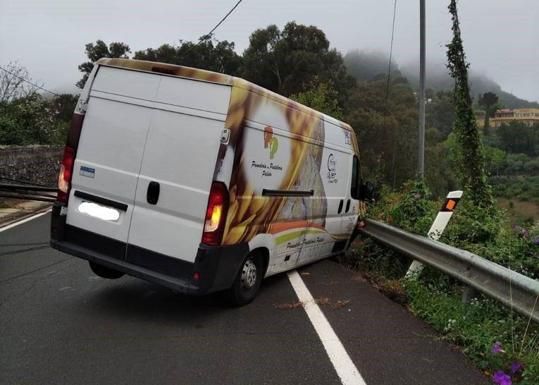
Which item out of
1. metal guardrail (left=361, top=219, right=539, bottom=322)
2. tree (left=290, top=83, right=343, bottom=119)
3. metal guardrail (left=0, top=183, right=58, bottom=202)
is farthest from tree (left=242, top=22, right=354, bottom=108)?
metal guardrail (left=361, top=219, right=539, bottom=322)

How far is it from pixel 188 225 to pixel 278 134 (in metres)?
1.49

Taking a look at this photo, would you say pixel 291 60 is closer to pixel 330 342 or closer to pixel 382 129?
pixel 382 129

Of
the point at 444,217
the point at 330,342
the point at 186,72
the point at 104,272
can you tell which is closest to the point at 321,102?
the point at 444,217

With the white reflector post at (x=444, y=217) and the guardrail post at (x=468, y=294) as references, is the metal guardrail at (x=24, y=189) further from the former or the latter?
the guardrail post at (x=468, y=294)

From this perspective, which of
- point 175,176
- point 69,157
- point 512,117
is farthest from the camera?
point 512,117

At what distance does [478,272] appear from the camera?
561cm

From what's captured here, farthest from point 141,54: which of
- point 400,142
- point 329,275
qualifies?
point 329,275

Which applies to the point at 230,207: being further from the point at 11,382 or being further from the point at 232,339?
the point at 11,382

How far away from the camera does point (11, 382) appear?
3.85m

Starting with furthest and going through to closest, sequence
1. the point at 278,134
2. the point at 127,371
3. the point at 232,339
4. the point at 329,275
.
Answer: the point at 329,275
the point at 278,134
the point at 232,339
the point at 127,371

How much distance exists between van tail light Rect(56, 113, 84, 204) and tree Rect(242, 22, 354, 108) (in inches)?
1847

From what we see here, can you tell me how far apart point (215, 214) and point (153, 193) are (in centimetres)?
66

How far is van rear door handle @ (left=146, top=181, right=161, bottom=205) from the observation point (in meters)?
5.37

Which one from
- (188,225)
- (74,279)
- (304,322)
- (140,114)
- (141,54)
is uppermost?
(141,54)
